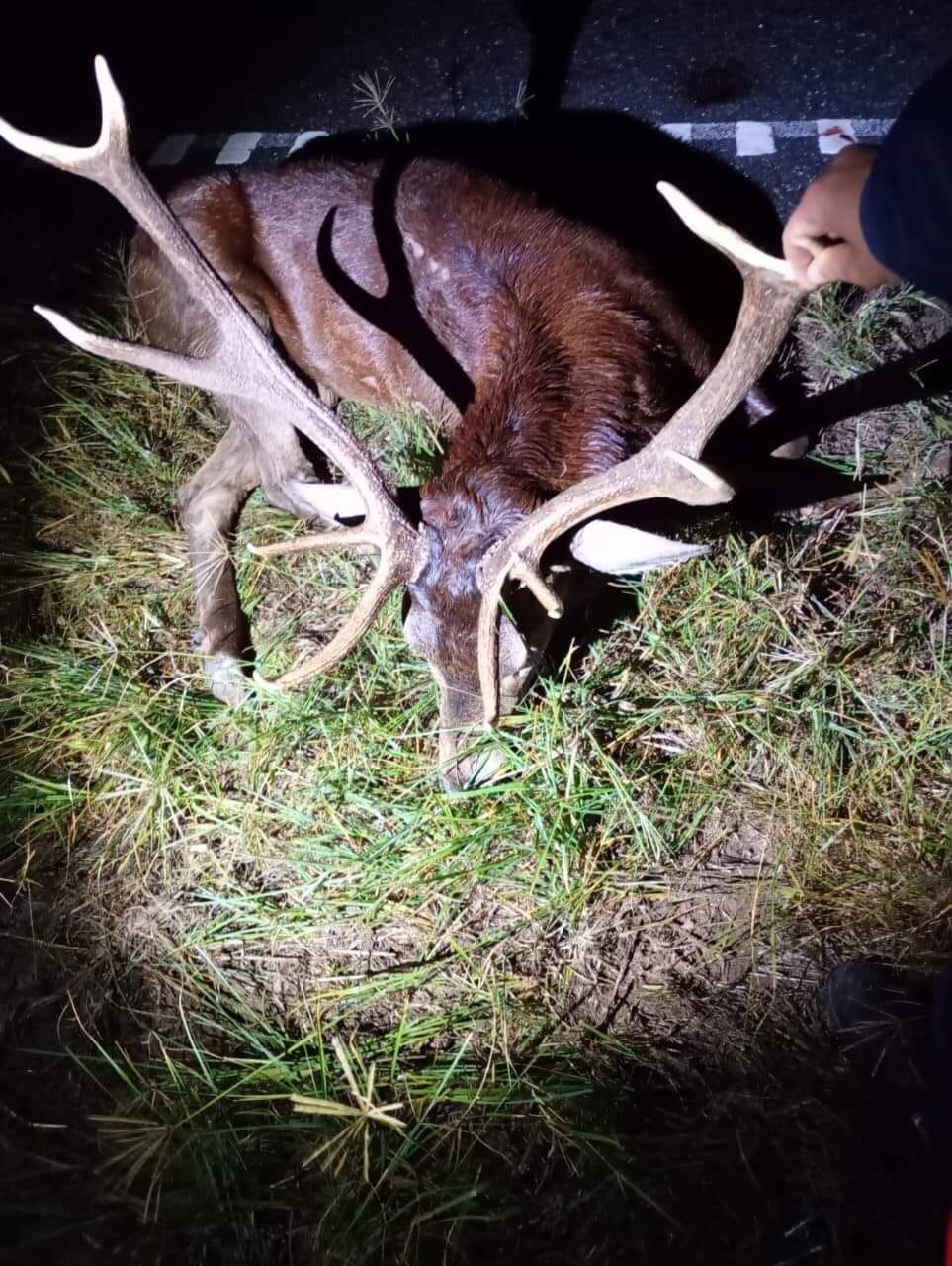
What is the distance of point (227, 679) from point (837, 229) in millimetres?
2245

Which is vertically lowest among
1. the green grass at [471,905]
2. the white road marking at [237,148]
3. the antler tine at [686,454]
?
the green grass at [471,905]

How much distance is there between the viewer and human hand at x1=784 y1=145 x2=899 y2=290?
5.98 feet

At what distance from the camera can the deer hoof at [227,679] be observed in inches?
121

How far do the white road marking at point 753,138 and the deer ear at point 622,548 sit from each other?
2.23m

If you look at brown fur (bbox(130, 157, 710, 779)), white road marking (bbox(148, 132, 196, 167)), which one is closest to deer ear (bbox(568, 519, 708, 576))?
brown fur (bbox(130, 157, 710, 779))

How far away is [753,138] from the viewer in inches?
148

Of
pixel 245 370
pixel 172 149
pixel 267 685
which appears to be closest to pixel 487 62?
pixel 172 149

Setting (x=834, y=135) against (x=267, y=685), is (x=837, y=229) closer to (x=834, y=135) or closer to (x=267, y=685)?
(x=267, y=685)

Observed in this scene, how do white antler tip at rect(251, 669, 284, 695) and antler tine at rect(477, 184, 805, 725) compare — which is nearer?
antler tine at rect(477, 184, 805, 725)

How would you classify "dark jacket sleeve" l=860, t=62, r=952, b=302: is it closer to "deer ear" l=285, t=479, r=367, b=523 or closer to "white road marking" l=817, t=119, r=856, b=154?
"deer ear" l=285, t=479, r=367, b=523

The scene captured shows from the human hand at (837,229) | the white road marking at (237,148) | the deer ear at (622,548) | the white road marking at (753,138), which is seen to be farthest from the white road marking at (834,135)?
the white road marking at (237,148)

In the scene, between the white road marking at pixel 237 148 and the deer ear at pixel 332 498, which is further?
Answer: the white road marking at pixel 237 148

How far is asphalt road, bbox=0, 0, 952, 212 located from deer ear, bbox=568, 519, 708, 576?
213cm

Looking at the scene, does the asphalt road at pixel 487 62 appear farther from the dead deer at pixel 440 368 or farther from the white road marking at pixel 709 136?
the dead deer at pixel 440 368
